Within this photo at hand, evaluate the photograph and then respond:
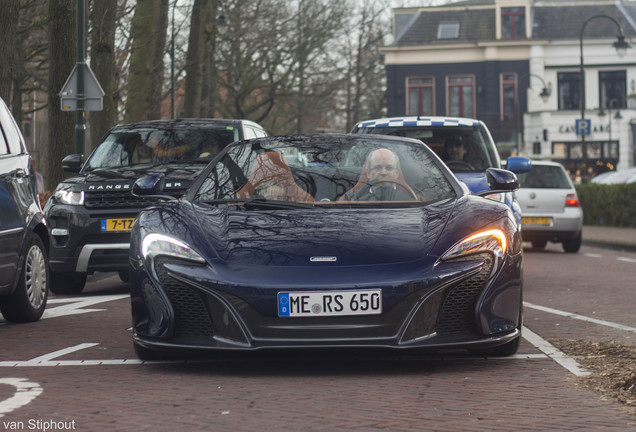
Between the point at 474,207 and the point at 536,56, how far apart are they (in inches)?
2583

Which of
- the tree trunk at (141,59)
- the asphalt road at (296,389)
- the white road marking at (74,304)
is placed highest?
the tree trunk at (141,59)

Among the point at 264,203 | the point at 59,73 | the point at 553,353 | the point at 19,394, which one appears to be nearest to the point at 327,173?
the point at 264,203

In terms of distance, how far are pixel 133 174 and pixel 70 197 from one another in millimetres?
693

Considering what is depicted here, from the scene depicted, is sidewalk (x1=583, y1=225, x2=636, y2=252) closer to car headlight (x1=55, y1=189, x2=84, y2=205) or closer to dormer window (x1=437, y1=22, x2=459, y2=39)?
car headlight (x1=55, y1=189, x2=84, y2=205)

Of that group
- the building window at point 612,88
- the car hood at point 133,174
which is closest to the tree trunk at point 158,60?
the car hood at point 133,174

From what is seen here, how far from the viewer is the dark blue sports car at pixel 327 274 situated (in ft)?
20.3

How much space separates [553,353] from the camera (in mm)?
7227

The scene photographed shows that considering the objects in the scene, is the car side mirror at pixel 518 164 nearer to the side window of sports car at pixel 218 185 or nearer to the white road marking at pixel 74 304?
the white road marking at pixel 74 304

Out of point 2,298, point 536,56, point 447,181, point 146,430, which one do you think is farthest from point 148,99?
point 536,56

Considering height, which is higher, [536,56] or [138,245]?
[536,56]

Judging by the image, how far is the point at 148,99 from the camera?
2545 cm

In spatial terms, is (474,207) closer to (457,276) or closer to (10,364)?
(457,276)

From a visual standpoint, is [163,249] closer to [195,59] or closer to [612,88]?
[195,59]

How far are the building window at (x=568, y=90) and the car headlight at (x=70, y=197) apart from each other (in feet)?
199
